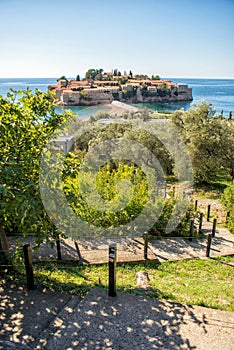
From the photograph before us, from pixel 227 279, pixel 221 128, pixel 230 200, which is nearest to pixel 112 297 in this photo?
pixel 227 279

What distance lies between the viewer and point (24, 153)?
3953 mm

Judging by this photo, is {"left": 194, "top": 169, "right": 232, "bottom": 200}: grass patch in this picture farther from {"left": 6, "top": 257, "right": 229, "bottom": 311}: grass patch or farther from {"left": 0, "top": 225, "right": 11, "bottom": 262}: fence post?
{"left": 0, "top": 225, "right": 11, "bottom": 262}: fence post

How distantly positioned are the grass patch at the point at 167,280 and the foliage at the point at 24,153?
0.92 metres

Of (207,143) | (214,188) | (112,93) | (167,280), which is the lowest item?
(214,188)

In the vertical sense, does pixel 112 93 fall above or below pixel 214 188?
above

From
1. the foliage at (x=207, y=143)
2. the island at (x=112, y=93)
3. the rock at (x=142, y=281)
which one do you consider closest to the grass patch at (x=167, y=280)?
the rock at (x=142, y=281)

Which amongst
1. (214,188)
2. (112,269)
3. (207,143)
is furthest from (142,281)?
(214,188)

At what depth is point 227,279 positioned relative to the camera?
17.0 ft

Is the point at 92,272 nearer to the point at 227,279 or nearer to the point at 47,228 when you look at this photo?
the point at 47,228

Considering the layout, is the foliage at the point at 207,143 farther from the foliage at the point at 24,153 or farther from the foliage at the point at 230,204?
the foliage at the point at 24,153

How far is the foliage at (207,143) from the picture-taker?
558 inches

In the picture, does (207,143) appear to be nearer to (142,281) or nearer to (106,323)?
(142,281)

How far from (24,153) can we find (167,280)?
320cm

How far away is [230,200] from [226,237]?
6.87 ft
